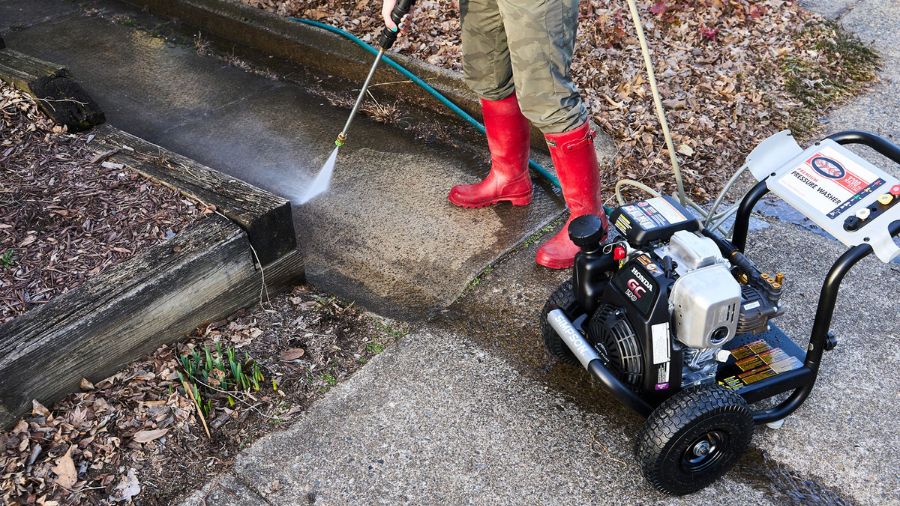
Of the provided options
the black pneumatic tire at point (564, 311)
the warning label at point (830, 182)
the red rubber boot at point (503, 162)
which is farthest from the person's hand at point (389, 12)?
the warning label at point (830, 182)

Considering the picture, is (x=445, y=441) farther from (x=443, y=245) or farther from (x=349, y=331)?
(x=443, y=245)

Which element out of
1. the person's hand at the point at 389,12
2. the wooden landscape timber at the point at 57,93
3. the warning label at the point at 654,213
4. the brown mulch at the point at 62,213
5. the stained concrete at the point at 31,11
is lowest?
the stained concrete at the point at 31,11

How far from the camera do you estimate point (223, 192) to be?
311cm

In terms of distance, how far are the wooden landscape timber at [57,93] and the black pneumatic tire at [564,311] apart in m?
2.17

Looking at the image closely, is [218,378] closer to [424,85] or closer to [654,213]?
[654,213]

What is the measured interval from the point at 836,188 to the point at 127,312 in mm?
2266

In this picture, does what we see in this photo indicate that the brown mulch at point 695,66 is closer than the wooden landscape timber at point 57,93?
No

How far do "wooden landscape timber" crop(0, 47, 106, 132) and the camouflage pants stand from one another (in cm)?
167

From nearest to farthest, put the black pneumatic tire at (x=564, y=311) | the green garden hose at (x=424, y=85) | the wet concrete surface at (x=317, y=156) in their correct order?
the black pneumatic tire at (x=564, y=311)
the wet concrete surface at (x=317, y=156)
the green garden hose at (x=424, y=85)

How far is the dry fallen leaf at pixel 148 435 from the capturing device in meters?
2.55

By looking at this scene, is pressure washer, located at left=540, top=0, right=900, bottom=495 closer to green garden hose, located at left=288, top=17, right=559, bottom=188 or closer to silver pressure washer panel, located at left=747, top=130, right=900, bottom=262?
silver pressure washer panel, located at left=747, top=130, right=900, bottom=262

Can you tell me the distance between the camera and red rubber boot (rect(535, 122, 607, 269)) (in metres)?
3.13

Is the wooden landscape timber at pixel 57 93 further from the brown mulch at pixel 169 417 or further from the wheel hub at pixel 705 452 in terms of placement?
the wheel hub at pixel 705 452

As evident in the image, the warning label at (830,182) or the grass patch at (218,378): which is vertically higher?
the warning label at (830,182)
